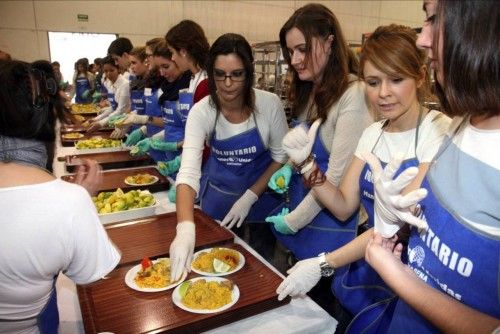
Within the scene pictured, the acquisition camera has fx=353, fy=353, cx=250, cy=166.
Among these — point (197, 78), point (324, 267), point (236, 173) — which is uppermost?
point (197, 78)

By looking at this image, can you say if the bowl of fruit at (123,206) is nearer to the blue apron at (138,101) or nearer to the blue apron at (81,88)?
the blue apron at (138,101)

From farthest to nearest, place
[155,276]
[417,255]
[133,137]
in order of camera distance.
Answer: [133,137] < [155,276] < [417,255]

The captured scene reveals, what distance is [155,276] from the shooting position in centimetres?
126

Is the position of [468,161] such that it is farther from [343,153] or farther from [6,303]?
[6,303]

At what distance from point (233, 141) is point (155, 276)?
914 millimetres

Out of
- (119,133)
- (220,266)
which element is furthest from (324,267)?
(119,133)

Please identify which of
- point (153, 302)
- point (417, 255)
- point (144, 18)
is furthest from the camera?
point (144, 18)

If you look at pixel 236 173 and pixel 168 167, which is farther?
pixel 168 167

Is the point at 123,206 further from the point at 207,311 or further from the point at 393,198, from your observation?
the point at 393,198

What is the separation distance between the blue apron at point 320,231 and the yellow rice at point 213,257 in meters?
0.49

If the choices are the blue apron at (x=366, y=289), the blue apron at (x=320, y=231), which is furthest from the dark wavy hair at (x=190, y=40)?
the blue apron at (x=366, y=289)

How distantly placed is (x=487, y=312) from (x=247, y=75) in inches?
58.3

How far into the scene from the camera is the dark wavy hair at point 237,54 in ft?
5.77

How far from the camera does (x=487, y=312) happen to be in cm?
71
